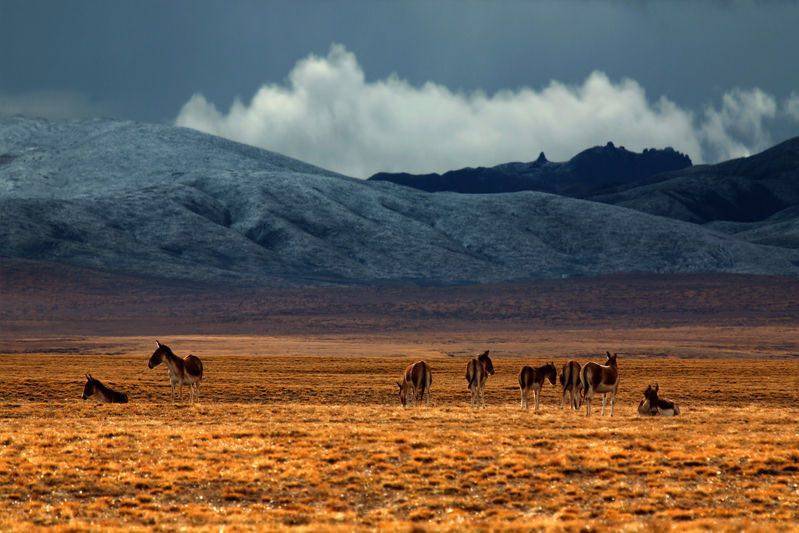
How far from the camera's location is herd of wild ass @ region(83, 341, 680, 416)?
107 ft

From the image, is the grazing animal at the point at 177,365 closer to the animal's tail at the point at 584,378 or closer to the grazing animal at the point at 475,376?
the grazing animal at the point at 475,376

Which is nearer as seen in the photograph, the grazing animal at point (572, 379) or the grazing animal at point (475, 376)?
the grazing animal at point (572, 379)

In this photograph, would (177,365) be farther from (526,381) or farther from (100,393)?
(526,381)

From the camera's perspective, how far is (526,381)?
1391 inches

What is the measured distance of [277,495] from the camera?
Result: 68.5 ft

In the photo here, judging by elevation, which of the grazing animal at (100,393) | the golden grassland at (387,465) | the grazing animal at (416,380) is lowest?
the golden grassland at (387,465)

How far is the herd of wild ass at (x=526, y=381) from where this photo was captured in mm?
32531

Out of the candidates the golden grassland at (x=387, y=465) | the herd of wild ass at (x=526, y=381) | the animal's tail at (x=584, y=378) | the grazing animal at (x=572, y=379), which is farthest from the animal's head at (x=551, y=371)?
the animal's tail at (x=584, y=378)


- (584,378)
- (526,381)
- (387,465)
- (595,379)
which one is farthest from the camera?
(526,381)

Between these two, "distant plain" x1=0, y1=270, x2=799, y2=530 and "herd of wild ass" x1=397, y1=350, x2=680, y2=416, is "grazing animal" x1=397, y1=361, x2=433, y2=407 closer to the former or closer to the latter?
"herd of wild ass" x1=397, y1=350, x2=680, y2=416

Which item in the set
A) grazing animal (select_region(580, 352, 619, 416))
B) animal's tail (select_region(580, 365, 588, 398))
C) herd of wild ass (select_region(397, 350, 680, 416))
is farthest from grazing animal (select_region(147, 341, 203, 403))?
grazing animal (select_region(580, 352, 619, 416))

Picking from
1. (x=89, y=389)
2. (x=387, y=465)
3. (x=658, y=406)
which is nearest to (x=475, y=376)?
(x=658, y=406)

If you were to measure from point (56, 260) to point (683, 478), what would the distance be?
602 ft

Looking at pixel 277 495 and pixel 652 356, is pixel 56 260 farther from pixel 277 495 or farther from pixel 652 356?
pixel 277 495
